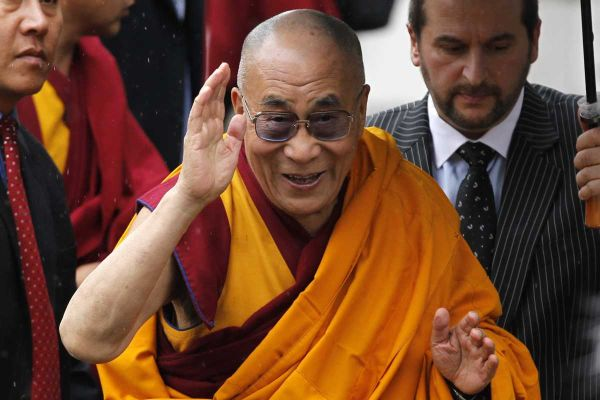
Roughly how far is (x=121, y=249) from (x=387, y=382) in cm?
85

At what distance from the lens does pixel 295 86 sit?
395cm

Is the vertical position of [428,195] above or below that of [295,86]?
below

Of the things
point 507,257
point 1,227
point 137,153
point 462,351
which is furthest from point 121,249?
point 137,153

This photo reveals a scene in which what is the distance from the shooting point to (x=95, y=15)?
539 cm

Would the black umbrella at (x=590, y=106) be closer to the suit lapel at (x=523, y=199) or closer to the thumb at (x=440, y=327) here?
the suit lapel at (x=523, y=199)

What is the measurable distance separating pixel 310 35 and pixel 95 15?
1.58 metres

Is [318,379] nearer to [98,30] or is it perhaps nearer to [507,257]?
[507,257]

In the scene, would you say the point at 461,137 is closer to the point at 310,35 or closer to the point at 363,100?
the point at 363,100

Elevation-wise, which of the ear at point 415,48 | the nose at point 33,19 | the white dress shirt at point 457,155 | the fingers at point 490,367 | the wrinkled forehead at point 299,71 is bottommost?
the fingers at point 490,367

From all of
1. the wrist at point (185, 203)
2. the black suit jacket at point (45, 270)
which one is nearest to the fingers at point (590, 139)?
the wrist at point (185, 203)

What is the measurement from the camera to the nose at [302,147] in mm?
3924

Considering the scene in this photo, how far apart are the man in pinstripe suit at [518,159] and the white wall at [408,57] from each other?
4.23 ft

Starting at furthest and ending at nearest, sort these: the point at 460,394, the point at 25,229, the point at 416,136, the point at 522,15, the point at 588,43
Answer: the point at 416,136 → the point at 522,15 → the point at 25,229 → the point at 588,43 → the point at 460,394

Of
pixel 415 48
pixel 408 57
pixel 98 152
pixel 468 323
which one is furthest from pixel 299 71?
pixel 408 57
